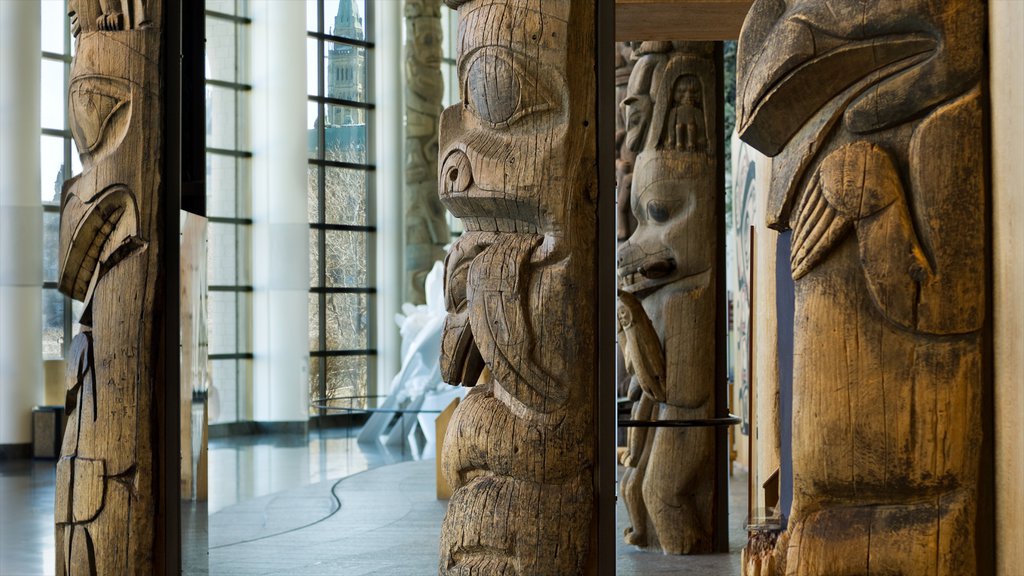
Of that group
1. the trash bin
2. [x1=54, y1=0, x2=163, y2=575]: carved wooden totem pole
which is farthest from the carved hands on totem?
the trash bin

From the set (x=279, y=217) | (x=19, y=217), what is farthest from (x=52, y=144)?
(x=279, y=217)

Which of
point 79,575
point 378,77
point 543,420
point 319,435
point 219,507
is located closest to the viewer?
point 543,420

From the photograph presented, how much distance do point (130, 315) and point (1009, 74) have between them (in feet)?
9.47

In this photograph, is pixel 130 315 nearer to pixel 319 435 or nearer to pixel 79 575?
pixel 79 575

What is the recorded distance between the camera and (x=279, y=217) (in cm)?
603

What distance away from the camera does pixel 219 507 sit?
18.3 ft

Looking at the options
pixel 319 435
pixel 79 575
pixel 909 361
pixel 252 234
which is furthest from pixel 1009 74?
pixel 319 435

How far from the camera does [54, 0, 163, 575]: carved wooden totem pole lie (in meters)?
3.79

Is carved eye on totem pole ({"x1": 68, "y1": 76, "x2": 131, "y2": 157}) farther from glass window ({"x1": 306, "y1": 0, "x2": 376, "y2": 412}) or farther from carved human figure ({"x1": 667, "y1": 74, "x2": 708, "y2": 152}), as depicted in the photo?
carved human figure ({"x1": 667, "y1": 74, "x2": 708, "y2": 152})

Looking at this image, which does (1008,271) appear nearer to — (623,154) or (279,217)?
(279,217)

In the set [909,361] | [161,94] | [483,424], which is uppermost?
[161,94]

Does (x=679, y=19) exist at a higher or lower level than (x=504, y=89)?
higher

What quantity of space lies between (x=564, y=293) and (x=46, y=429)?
8.47m

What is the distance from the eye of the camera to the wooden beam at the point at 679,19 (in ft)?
15.7
